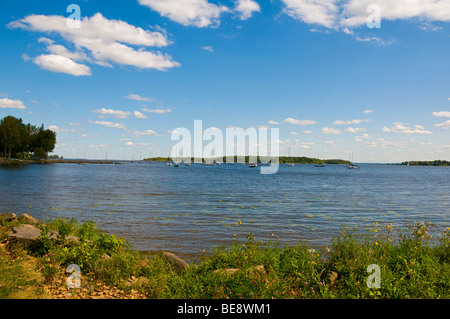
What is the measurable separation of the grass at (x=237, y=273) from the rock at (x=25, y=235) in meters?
0.31

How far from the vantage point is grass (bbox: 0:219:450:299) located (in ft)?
23.5

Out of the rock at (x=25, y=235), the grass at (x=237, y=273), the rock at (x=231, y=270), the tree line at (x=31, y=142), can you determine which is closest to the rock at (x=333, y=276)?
the grass at (x=237, y=273)

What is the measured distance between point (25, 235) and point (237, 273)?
7.44 meters

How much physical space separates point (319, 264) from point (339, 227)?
11926mm

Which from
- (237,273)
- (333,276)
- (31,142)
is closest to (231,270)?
(237,273)

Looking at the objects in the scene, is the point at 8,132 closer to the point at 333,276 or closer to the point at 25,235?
the point at 25,235

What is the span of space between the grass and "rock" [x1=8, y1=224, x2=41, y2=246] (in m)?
0.31

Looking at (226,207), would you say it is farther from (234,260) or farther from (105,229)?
(234,260)

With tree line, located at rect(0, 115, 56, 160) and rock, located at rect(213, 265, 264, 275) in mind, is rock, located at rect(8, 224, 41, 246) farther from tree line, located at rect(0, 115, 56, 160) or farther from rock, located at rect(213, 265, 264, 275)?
tree line, located at rect(0, 115, 56, 160)

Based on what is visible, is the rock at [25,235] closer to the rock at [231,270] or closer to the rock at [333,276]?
the rock at [231,270]

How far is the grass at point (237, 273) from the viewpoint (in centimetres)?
716

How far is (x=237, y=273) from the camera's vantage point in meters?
7.77

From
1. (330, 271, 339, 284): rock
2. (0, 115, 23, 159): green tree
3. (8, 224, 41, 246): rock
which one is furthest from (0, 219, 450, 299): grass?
(0, 115, 23, 159): green tree
